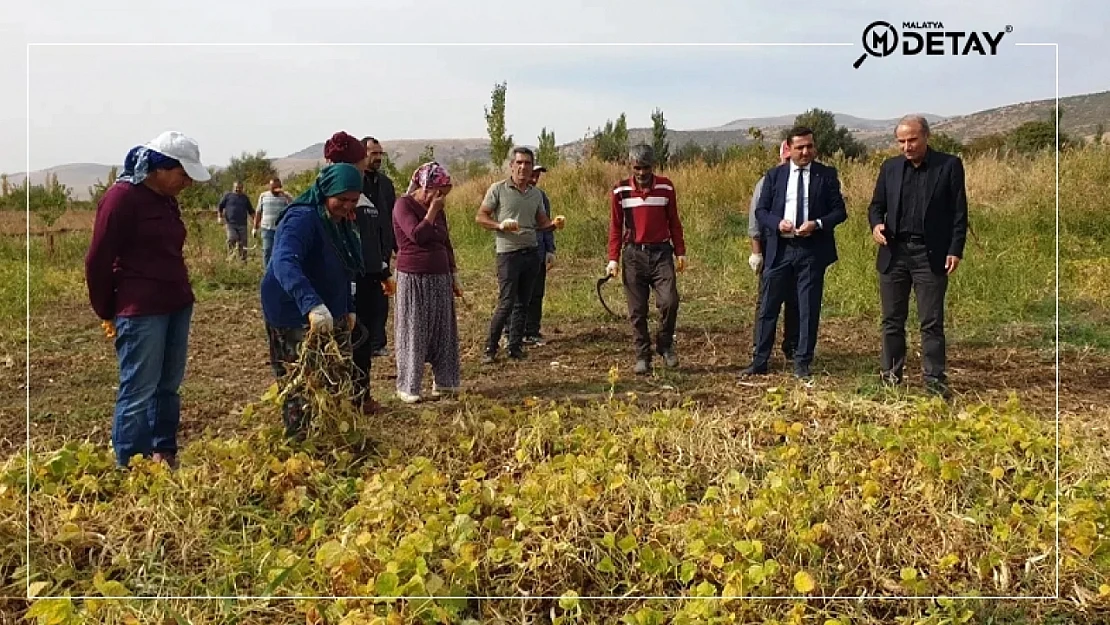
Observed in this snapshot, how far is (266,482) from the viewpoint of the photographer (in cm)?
353

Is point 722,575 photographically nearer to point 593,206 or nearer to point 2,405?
point 2,405

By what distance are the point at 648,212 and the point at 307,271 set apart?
102 inches

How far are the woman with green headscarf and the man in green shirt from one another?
2180 millimetres

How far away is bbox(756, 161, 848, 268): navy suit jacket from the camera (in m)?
5.50

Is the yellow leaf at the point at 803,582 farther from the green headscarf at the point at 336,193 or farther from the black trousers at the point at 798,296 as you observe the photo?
the black trousers at the point at 798,296

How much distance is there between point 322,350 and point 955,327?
550 centimetres

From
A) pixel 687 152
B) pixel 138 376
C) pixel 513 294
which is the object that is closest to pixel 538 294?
pixel 513 294

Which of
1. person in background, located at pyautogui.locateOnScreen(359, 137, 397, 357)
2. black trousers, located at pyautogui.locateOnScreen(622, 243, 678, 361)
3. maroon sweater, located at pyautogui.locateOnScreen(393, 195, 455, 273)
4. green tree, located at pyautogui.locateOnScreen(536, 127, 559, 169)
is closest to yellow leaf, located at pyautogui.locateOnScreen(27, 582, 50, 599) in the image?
maroon sweater, located at pyautogui.locateOnScreen(393, 195, 455, 273)

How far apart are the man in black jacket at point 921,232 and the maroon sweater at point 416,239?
2666 mm

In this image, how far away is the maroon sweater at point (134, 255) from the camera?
3.55 meters

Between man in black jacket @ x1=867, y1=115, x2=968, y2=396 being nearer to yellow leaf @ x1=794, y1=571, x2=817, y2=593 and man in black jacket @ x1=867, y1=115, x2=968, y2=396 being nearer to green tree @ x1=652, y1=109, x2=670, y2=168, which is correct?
yellow leaf @ x1=794, y1=571, x2=817, y2=593

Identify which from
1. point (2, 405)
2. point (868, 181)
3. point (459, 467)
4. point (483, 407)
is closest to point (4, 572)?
point (459, 467)

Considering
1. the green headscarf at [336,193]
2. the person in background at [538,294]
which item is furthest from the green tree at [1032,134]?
the green headscarf at [336,193]

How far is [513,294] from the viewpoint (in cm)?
634
